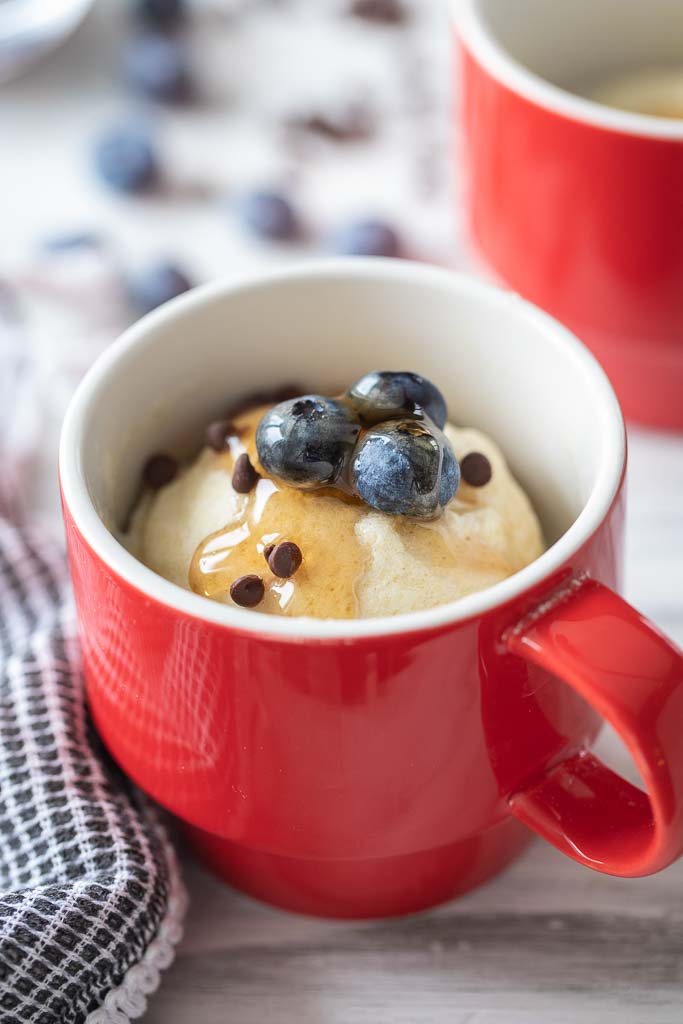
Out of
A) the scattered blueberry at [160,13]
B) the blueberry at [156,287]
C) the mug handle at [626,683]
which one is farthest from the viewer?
the scattered blueberry at [160,13]

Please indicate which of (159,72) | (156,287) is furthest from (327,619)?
(159,72)

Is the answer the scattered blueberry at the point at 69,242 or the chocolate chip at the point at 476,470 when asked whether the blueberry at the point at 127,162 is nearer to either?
the scattered blueberry at the point at 69,242

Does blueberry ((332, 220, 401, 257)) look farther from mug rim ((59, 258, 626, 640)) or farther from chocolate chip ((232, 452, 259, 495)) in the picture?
chocolate chip ((232, 452, 259, 495))

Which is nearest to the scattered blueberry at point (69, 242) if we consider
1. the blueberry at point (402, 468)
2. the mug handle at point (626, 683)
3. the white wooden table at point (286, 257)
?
the white wooden table at point (286, 257)

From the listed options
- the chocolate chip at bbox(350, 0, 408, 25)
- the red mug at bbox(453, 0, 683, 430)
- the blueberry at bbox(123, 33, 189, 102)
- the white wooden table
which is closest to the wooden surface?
the white wooden table

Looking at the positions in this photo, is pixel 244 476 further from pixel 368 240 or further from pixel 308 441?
pixel 368 240

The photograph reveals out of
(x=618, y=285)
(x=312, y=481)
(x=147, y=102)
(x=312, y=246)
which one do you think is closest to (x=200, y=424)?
(x=312, y=481)
